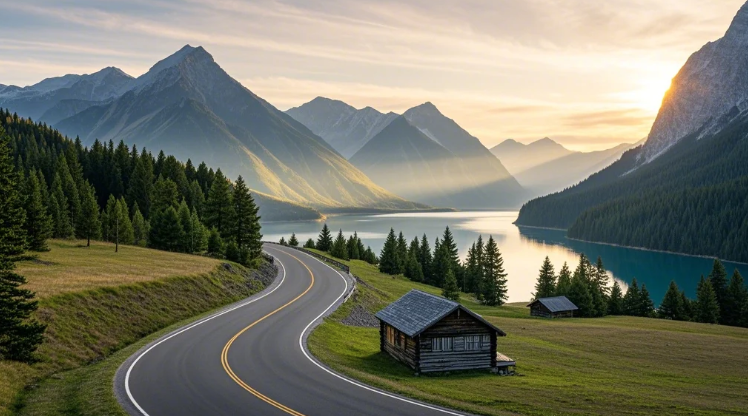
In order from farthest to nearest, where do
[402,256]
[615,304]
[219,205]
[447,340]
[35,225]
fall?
[402,256] < [615,304] < [219,205] < [35,225] < [447,340]

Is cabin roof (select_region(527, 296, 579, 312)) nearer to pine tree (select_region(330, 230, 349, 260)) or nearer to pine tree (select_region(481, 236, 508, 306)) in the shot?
pine tree (select_region(481, 236, 508, 306))

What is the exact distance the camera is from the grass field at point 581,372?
2836 cm

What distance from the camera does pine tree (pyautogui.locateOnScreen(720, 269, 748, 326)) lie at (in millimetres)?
86875

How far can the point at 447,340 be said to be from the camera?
3678 cm

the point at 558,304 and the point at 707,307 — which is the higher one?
the point at 707,307

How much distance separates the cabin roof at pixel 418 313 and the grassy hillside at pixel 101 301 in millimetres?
19590

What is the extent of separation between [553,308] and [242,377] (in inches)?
2471

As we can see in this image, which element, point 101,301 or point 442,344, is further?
point 101,301

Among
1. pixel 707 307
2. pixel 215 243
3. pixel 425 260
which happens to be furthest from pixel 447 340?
pixel 425 260

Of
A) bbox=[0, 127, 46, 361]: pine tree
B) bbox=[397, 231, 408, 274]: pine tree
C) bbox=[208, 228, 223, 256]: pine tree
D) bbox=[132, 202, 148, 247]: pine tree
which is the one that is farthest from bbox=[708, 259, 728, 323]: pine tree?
bbox=[132, 202, 148, 247]: pine tree

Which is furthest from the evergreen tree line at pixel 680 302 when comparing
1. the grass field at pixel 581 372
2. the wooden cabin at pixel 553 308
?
the grass field at pixel 581 372

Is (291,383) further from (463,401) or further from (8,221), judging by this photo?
(8,221)

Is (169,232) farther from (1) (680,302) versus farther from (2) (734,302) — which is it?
(2) (734,302)

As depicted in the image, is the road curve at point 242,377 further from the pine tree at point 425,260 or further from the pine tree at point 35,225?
the pine tree at point 425,260
